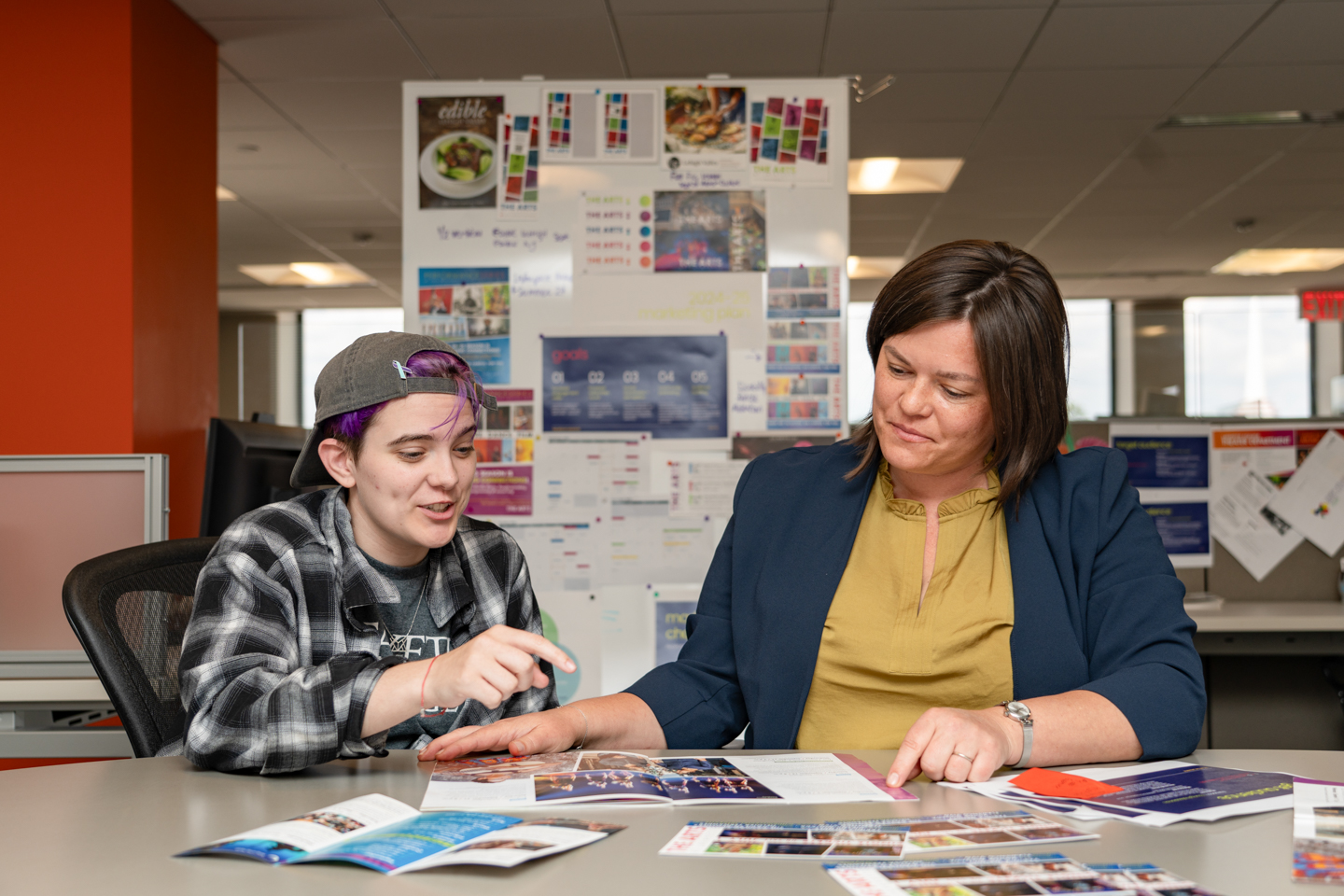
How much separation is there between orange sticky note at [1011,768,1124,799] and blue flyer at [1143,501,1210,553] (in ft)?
8.01

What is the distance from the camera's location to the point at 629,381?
110 inches

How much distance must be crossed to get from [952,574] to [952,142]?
4.23 meters

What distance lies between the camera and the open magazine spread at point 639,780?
0.94 metres

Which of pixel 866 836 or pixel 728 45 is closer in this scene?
pixel 866 836

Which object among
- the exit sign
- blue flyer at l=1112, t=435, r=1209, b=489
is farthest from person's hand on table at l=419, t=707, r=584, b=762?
the exit sign

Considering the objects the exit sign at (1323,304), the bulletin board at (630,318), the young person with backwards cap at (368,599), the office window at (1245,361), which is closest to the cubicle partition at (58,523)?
the bulletin board at (630,318)

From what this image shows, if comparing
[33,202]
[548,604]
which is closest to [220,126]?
[33,202]

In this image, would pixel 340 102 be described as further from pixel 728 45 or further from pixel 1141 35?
pixel 1141 35

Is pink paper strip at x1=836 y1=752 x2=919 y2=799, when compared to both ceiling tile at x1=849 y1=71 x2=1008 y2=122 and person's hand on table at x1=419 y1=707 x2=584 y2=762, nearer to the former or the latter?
person's hand on table at x1=419 y1=707 x2=584 y2=762

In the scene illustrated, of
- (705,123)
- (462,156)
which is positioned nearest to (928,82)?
(705,123)

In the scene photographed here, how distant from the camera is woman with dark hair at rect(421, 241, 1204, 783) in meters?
1.23

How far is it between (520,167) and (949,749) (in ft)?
7.29

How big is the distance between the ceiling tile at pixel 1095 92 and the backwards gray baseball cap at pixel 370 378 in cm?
364

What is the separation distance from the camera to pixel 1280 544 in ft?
10.4
